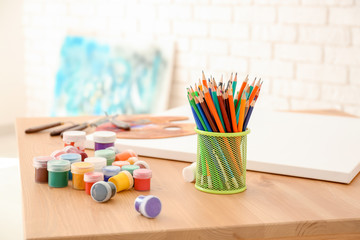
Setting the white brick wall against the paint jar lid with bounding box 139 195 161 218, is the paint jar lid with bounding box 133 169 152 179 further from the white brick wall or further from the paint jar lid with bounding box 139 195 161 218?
the white brick wall

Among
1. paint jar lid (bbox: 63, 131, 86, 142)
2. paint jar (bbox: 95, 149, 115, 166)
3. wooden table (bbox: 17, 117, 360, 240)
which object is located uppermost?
paint jar lid (bbox: 63, 131, 86, 142)

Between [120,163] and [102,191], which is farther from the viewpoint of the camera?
[120,163]

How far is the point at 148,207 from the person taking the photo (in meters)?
0.73

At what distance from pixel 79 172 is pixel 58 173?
0.14 ft

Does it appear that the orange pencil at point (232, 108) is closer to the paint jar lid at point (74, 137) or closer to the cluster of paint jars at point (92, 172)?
the cluster of paint jars at point (92, 172)

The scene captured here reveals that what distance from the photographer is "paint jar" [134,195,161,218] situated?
73 cm

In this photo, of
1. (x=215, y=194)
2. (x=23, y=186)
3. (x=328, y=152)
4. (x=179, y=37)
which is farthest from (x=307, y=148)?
(x=179, y=37)

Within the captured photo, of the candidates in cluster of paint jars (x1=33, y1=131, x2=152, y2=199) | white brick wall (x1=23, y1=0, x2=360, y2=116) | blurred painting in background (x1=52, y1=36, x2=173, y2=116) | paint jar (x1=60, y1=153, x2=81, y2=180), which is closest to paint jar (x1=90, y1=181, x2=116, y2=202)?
cluster of paint jars (x1=33, y1=131, x2=152, y2=199)

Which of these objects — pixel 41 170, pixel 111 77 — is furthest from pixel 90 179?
pixel 111 77

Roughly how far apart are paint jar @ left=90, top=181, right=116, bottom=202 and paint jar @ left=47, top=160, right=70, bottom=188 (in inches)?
3.4

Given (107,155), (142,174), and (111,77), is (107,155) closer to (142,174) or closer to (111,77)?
(142,174)

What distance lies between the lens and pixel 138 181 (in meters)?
0.86

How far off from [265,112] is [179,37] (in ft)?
4.49

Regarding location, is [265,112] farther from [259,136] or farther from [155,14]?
[155,14]
